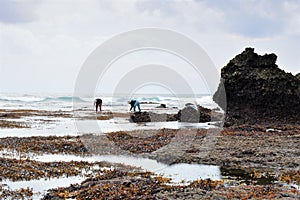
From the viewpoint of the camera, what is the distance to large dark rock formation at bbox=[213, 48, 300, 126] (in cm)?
2905

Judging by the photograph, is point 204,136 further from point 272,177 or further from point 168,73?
point 272,177

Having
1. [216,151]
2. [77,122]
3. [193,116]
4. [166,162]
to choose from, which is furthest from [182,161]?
[77,122]

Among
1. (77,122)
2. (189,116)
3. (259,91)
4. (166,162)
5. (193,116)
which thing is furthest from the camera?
(189,116)

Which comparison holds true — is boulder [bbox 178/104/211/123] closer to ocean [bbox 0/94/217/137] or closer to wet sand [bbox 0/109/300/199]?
ocean [bbox 0/94/217/137]

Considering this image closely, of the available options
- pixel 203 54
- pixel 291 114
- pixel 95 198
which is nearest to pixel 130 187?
pixel 95 198

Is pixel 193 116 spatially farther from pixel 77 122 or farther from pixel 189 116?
pixel 77 122

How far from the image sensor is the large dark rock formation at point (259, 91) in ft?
95.3

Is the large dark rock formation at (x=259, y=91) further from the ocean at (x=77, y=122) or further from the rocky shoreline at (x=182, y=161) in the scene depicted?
the rocky shoreline at (x=182, y=161)

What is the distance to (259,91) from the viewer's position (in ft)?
98.3

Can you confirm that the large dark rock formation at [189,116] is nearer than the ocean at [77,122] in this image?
No

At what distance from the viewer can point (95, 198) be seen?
9.21 m

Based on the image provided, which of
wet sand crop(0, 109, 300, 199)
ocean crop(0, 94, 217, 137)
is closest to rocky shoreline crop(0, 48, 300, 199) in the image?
wet sand crop(0, 109, 300, 199)

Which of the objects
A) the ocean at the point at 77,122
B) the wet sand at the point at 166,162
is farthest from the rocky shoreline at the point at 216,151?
the ocean at the point at 77,122

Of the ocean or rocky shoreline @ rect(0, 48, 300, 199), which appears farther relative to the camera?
the ocean
